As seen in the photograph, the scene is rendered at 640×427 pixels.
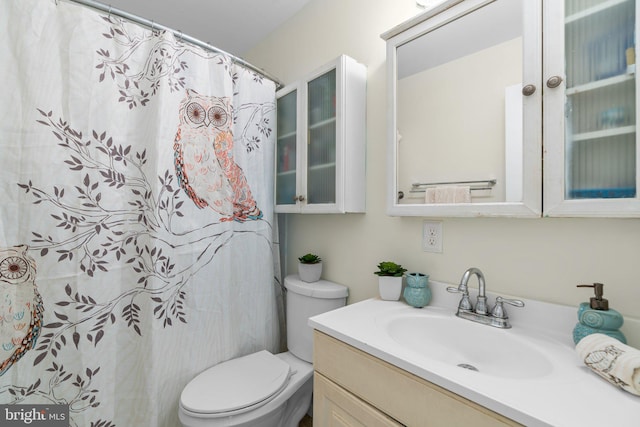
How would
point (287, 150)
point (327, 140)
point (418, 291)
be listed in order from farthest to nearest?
point (287, 150) → point (327, 140) → point (418, 291)

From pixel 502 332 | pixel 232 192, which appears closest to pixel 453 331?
pixel 502 332

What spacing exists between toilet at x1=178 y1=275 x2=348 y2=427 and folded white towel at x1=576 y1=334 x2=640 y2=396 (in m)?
0.92

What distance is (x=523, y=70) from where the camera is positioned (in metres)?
0.81

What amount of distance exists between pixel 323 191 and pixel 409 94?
57cm

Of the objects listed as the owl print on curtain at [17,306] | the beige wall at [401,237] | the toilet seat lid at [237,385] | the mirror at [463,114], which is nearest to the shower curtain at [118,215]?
the owl print on curtain at [17,306]

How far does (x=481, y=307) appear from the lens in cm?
93

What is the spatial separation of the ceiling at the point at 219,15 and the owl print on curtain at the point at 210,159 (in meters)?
0.74

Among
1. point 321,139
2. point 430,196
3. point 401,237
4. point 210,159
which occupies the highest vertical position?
point 321,139

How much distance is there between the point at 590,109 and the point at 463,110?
13.4 inches

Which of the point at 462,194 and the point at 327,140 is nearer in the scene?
A: the point at 462,194

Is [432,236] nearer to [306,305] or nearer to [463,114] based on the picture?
[463,114]

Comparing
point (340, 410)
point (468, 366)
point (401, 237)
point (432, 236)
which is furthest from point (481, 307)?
point (340, 410)

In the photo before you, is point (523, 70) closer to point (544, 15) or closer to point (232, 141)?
point (544, 15)

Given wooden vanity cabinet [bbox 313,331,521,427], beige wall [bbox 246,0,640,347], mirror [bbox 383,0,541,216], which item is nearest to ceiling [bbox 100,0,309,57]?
beige wall [bbox 246,0,640,347]
